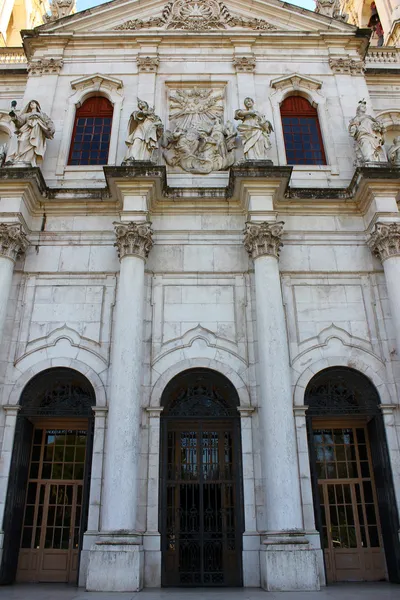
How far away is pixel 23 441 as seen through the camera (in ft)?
39.6

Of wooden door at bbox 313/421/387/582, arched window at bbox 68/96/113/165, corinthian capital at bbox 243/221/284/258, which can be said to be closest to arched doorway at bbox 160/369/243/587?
wooden door at bbox 313/421/387/582

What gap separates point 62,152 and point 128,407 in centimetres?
840

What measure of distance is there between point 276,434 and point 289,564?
2497 millimetres

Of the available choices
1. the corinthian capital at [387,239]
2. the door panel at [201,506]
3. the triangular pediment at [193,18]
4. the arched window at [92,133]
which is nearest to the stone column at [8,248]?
the arched window at [92,133]

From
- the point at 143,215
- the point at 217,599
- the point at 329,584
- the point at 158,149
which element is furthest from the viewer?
the point at 158,149

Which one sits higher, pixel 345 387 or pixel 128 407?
pixel 345 387

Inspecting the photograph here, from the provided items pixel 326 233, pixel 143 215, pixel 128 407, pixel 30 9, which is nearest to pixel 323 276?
pixel 326 233

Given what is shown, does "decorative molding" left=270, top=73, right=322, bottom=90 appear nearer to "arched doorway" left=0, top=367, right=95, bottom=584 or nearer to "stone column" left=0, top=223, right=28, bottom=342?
"stone column" left=0, top=223, right=28, bottom=342

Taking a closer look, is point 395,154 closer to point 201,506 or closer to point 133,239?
point 133,239

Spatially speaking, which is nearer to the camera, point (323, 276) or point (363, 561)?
point (363, 561)

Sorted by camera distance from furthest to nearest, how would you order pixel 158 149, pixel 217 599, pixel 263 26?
pixel 263 26 → pixel 158 149 → pixel 217 599

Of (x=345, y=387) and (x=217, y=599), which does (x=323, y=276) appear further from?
(x=217, y=599)

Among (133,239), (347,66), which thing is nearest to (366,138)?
(347,66)

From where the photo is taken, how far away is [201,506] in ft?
37.6
